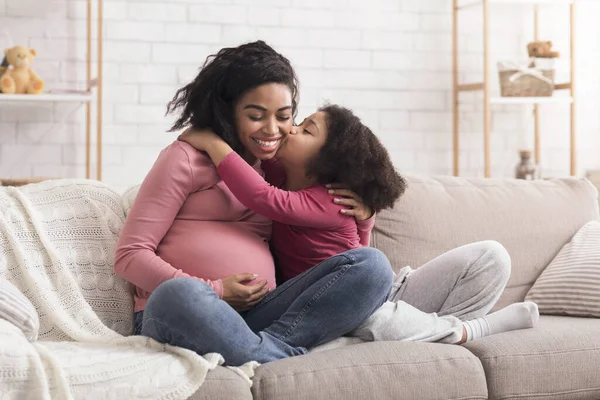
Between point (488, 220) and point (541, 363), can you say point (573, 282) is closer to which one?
point (488, 220)

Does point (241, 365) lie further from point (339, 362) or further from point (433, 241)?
point (433, 241)

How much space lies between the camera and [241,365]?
5.82 feet

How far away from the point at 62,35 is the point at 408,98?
1.55m

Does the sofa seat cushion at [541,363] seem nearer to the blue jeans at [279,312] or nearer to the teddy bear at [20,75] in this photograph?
the blue jeans at [279,312]

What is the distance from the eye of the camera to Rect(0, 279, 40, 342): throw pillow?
1.76 meters

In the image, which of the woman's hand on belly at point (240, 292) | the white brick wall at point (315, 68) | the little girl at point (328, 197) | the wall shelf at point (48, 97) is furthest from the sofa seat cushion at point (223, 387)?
the white brick wall at point (315, 68)

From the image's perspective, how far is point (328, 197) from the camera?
2061 mm

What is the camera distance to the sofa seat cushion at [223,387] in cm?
165

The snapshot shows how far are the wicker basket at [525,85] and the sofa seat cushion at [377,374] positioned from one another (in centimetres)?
216

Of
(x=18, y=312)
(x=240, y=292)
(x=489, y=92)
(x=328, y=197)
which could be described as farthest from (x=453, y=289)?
(x=489, y=92)

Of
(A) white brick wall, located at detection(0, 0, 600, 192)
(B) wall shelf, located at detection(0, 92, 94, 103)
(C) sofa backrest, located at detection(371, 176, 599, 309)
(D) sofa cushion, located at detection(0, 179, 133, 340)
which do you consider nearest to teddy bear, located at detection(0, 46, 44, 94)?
(B) wall shelf, located at detection(0, 92, 94, 103)

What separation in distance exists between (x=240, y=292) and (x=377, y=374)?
1.15 feet

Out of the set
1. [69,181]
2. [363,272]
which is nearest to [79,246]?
[69,181]

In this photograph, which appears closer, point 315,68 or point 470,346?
point 470,346
